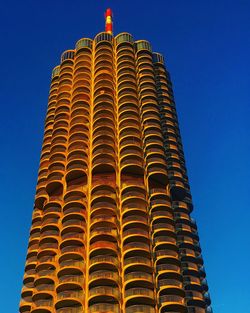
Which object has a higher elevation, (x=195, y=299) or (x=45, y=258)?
(x=45, y=258)

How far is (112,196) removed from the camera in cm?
7531

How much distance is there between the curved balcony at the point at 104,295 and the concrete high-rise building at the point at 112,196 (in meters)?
0.14

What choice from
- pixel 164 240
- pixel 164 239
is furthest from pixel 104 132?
pixel 164 240

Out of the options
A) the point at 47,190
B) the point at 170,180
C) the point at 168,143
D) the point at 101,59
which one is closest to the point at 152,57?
the point at 101,59

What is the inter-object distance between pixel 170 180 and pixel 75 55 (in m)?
36.3

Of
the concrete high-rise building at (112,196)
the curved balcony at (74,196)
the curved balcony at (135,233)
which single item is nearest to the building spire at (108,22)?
the concrete high-rise building at (112,196)

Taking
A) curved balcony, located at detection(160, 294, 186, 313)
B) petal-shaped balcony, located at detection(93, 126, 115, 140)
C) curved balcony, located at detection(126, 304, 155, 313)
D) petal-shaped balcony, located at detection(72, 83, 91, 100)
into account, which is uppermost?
petal-shaped balcony, located at detection(72, 83, 91, 100)

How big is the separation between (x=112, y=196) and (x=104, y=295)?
56.7ft

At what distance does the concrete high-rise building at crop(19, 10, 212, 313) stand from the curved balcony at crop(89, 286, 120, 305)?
0.46 ft

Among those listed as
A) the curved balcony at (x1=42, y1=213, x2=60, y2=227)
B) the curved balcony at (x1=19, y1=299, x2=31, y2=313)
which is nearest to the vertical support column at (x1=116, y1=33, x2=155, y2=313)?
the curved balcony at (x1=42, y1=213, x2=60, y2=227)

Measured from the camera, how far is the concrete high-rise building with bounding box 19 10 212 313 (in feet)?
215

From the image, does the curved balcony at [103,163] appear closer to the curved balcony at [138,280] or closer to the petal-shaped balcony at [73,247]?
the petal-shaped balcony at [73,247]

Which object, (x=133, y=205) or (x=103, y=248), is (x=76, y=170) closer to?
(x=133, y=205)

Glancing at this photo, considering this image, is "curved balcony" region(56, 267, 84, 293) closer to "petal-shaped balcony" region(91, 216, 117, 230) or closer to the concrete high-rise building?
the concrete high-rise building
